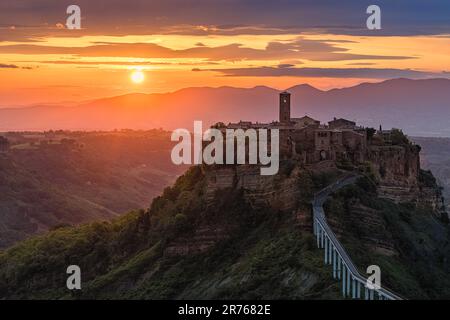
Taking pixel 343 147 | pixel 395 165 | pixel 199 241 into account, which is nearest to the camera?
pixel 199 241

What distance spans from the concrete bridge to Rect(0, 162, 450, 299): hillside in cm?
63

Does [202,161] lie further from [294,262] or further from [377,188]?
[294,262]

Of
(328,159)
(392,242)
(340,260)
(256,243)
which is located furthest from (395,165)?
(340,260)

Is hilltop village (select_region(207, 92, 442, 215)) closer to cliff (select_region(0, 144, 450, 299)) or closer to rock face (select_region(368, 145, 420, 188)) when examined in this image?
rock face (select_region(368, 145, 420, 188))

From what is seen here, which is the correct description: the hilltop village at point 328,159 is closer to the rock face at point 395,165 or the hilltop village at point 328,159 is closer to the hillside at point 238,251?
the rock face at point 395,165

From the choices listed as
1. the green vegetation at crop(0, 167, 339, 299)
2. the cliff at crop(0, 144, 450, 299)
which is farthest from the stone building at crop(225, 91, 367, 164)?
the green vegetation at crop(0, 167, 339, 299)

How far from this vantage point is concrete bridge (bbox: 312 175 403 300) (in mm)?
55688

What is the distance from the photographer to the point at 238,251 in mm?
76438

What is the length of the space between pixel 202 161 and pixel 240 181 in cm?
674

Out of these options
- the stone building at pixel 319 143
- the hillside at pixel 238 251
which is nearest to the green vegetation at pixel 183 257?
the hillside at pixel 238 251

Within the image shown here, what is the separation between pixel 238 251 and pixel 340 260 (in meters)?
15.5

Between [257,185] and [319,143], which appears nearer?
[257,185]

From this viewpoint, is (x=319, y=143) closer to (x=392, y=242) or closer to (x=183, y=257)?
(x=392, y=242)
